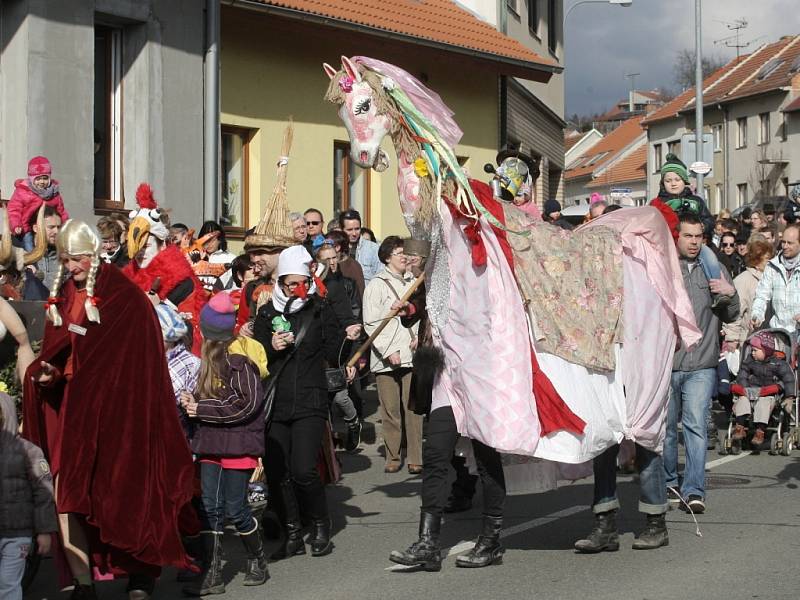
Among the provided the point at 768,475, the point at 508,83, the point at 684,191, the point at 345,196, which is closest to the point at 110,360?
the point at 684,191

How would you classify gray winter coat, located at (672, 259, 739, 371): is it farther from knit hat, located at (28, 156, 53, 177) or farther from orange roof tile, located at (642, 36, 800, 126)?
orange roof tile, located at (642, 36, 800, 126)

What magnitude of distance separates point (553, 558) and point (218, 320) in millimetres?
2477

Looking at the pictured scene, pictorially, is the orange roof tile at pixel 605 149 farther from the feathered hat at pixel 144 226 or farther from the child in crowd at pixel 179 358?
the child in crowd at pixel 179 358

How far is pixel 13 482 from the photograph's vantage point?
21.4ft

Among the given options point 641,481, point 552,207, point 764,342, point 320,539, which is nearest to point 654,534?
point 641,481

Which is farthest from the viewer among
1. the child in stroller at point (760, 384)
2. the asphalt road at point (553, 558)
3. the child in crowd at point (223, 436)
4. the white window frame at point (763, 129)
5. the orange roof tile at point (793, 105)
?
the white window frame at point (763, 129)

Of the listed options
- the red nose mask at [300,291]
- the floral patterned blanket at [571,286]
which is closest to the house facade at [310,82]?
the red nose mask at [300,291]

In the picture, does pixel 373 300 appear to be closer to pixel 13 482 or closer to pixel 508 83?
pixel 13 482

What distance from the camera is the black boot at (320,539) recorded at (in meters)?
8.77

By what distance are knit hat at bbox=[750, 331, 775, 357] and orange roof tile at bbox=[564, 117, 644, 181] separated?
259 ft

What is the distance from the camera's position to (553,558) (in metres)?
8.57

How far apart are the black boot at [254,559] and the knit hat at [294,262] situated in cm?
162

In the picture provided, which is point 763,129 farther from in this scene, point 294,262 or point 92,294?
point 92,294

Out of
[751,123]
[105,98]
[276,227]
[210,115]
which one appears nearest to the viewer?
A: [276,227]
